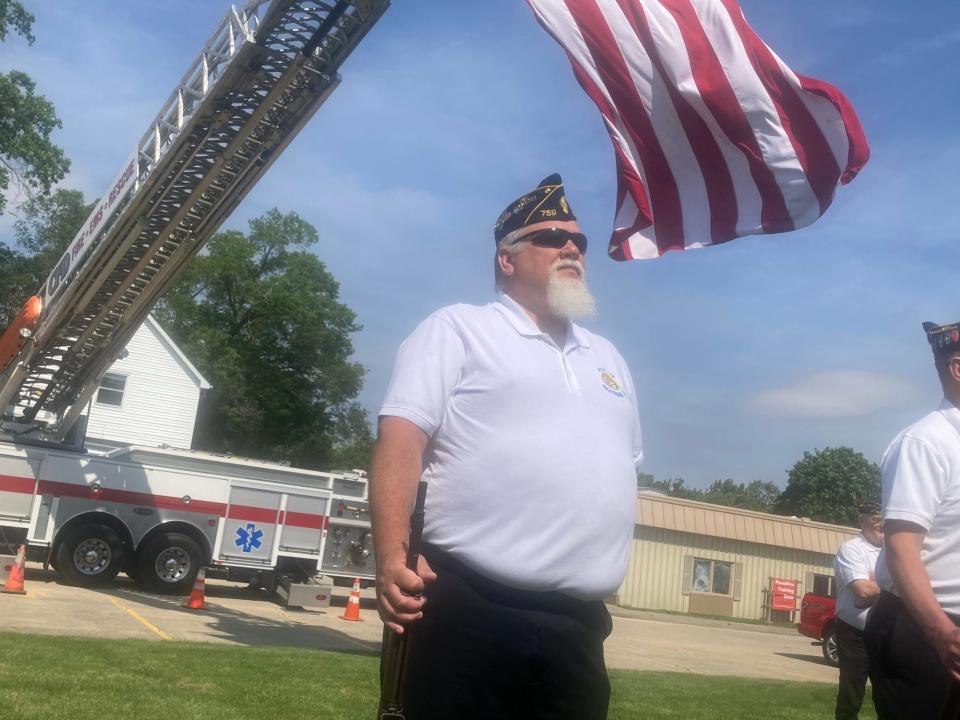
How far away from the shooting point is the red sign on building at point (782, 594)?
109ft

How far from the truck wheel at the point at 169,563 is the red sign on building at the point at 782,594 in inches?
→ 873

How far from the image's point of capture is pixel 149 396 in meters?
34.8

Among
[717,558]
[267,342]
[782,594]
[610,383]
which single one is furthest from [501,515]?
[267,342]

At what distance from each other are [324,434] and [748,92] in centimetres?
5361

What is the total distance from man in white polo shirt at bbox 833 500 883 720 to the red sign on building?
27162 millimetres

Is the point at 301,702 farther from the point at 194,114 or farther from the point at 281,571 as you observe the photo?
the point at 281,571

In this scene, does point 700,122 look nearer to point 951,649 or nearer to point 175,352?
point 951,649

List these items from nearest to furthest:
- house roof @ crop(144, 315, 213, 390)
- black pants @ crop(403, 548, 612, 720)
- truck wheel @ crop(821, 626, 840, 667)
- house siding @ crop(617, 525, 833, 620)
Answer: black pants @ crop(403, 548, 612, 720)
truck wheel @ crop(821, 626, 840, 667)
house siding @ crop(617, 525, 833, 620)
house roof @ crop(144, 315, 213, 390)

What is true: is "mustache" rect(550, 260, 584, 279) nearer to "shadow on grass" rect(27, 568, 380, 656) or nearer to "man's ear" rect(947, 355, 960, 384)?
"man's ear" rect(947, 355, 960, 384)

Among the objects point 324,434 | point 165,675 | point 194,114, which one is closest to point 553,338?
point 165,675

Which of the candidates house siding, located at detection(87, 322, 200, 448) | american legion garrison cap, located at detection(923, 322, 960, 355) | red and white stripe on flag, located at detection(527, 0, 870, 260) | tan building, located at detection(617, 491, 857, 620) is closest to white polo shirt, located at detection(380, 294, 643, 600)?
american legion garrison cap, located at detection(923, 322, 960, 355)

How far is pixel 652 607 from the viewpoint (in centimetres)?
3145

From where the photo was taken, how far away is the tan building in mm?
31766

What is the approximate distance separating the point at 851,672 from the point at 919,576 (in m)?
4.16
